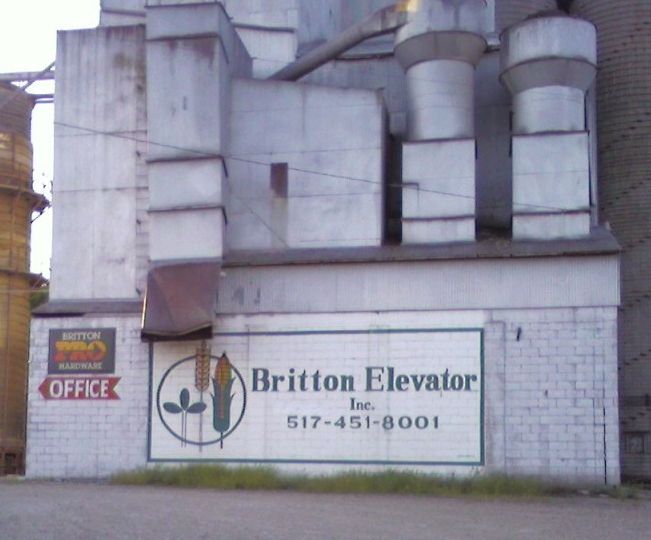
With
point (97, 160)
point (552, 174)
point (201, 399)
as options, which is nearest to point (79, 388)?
point (201, 399)

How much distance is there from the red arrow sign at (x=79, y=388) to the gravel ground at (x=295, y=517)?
431 centimetres

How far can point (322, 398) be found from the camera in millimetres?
25078

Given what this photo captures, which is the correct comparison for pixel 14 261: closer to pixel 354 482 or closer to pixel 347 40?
pixel 347 40

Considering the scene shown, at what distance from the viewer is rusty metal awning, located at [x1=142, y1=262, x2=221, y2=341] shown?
2514 cm

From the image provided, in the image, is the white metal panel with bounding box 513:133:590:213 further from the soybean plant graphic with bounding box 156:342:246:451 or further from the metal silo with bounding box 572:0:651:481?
the soybean plant graphic with bounding box 156:342:246:451

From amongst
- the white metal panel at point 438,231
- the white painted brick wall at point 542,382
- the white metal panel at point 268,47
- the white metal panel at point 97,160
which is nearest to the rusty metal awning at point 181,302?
the white painted brick wall at point 542,382

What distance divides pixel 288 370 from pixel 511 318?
478cm

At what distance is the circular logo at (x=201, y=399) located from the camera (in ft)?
83.4

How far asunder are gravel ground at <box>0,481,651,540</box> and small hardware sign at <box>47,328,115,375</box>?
4.67 metres

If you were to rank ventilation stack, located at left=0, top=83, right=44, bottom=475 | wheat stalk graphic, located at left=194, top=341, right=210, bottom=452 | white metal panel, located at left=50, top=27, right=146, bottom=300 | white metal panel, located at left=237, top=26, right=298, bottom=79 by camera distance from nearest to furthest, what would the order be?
wheat stalk graphic, located at left=194, top=341, right=210, bottom=452 < white metal panel, located at left=50, top=27, right=146, bottom=300 < white metal panel, located at left=237, top=26, right=298, bottom=79 < ventilation stack, located at left=0, top=83, right=44, bottom=475

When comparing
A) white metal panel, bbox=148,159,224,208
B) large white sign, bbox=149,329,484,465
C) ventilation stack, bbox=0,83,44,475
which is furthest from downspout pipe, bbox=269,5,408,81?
ventilation stack, bbox=0,83,44,475

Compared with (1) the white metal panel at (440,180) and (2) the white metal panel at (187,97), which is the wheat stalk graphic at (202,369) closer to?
(2) the white metal panel at (187,97)

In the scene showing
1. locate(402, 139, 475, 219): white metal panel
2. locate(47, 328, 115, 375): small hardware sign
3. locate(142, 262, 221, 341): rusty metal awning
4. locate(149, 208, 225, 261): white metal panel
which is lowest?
locate(47, 328, 115, 375): small hardware sign

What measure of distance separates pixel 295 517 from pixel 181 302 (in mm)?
9974
